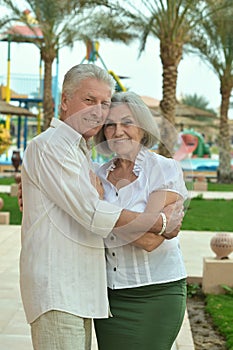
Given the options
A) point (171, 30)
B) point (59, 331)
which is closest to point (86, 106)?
point (59, 331)

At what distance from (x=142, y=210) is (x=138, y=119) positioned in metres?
0.28

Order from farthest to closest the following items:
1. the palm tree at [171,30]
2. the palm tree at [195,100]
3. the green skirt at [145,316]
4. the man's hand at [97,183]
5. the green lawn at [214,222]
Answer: the palm tree at [195,100] → the palm tree at [171,30] → the green lawn at [214,222] → the green skirt at [145,316] → the man's hand at [97,183]

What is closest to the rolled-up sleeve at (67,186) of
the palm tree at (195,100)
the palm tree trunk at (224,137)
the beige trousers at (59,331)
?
the beige trousers at (59,331)

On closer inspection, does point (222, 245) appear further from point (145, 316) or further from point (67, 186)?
point (67, 186)

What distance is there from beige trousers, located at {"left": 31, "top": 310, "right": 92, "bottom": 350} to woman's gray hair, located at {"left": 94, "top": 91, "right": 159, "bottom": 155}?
0.55m

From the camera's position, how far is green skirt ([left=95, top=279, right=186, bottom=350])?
2152mm

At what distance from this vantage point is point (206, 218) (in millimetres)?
11445

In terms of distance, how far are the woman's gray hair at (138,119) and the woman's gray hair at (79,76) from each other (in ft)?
0.38

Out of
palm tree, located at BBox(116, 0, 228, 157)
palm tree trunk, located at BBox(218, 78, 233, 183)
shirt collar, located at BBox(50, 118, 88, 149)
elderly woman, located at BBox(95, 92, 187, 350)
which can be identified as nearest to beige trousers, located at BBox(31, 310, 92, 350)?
elderly woman, located at BBox(95, 92, 187, 350)

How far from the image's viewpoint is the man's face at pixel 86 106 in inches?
76.5

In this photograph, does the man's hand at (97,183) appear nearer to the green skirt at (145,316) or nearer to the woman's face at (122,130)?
the woman's face at (122,130)

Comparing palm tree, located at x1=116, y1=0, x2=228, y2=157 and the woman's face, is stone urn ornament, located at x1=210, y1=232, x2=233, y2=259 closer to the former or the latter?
the woman's face

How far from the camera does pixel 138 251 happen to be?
2.11 metres

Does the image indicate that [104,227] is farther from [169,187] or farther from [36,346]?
[36,346]
